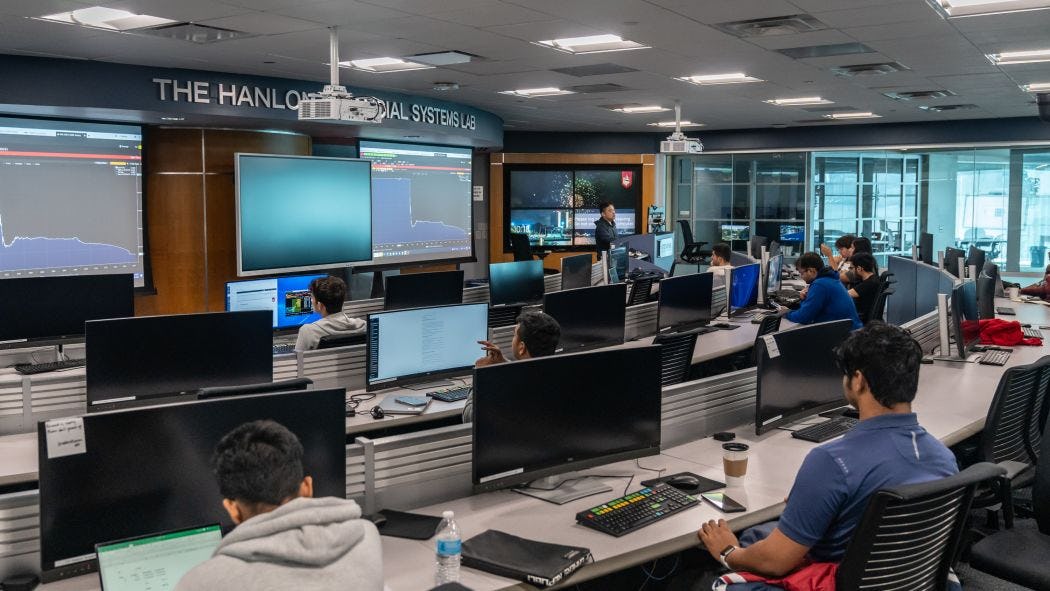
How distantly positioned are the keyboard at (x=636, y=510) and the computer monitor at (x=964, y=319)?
343cm

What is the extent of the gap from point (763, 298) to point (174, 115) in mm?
5794

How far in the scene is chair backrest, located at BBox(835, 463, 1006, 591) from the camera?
2.27 metres

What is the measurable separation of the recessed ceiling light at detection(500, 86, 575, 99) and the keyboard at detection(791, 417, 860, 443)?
6.18 meters

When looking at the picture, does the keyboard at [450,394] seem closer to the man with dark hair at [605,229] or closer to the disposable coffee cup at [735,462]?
the disposable coffee cup at [735,462]

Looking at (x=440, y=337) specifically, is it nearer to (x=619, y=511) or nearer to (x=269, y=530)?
(x=619, y=511)

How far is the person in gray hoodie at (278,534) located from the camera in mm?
1713

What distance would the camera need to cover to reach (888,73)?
855 centimetres

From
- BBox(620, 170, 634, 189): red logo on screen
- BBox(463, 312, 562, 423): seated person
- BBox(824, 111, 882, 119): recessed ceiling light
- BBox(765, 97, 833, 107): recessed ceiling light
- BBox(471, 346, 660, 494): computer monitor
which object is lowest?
BBox(471, 346, 660, 494): computer monitor

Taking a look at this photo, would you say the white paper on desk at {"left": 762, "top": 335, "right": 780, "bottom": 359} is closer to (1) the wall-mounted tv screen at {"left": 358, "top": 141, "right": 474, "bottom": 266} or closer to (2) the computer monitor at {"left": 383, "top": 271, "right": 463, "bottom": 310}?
(2) the computer monitor at {"left": 383, "top": 271, "right": 463, "bottom": 310}

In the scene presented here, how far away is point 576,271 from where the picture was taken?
8.23m

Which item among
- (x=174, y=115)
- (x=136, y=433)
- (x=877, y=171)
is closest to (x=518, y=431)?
(x=136, y=433)

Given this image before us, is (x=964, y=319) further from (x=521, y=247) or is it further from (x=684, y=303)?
(x=521, y=247)

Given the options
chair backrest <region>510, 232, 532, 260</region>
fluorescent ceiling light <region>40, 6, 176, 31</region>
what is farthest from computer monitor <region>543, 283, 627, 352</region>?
chair backrest <region>510, 232, 532, 260</region>

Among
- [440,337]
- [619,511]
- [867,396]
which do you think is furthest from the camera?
[440,337]
